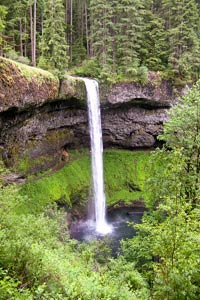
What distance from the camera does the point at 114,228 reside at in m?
23.7

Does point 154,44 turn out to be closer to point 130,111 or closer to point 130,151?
point 130,111

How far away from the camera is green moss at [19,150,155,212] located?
21844mm

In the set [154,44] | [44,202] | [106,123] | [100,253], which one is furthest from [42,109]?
[154,44]

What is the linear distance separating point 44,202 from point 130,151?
12682 millimetres

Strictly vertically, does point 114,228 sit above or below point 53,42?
below

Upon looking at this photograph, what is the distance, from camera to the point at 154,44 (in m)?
30.3

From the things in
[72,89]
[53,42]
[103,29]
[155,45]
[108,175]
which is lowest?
[108,175]

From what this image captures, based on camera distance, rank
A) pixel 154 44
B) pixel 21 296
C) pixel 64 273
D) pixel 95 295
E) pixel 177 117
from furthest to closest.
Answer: pixel 154 44
pixel 177 117
pixel 64 273
pixel 95 295
pixel 21 296

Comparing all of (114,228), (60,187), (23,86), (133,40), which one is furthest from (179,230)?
(133,40)

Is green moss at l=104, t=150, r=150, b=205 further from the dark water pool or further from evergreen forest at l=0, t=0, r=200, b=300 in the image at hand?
the dark water pool

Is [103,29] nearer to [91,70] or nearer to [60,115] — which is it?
[91,70]

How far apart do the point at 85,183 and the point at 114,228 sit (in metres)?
4.95

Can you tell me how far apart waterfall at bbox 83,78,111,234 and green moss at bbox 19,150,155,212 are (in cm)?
89

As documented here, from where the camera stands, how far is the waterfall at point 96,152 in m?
24.7
